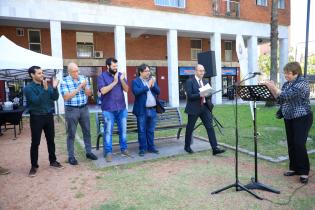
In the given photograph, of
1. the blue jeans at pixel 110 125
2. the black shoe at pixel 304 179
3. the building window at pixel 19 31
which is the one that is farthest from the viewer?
the building window at pixel 19 31

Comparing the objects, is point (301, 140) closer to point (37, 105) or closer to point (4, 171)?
point (37, 105)

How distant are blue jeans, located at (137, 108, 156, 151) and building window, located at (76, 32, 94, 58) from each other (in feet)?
54.9

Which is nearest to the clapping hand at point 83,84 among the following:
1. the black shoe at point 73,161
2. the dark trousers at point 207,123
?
the black shoe at point 73,161

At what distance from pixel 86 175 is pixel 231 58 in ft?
84.6

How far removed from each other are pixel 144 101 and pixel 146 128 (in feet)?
2.17

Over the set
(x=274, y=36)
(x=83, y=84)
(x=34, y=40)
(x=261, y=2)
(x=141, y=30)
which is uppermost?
(x=261, y=2)

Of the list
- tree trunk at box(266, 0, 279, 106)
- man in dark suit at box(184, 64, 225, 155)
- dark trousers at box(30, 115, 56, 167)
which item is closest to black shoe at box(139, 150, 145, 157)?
man in dark suit at box(184, 64, 225, 155)

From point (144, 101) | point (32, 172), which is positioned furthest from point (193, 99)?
point (32, 172)

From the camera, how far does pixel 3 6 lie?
14.9 metres

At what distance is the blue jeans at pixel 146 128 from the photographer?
20.3 ft

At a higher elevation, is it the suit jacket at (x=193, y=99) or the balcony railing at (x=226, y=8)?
the balcony railing at (x=226, y=8)

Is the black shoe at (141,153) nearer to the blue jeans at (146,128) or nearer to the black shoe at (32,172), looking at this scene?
the blue jeans at (146,128)

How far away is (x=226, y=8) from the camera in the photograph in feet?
74.5

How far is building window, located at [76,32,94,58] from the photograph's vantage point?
21.5 m
